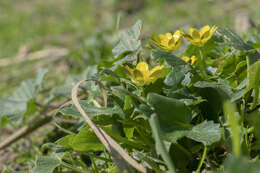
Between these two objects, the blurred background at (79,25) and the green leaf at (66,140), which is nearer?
the green leaf at (66,140)

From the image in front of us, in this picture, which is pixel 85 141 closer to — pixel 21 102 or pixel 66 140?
pixel 66 140

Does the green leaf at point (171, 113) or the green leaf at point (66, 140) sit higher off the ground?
the green leaf at point (66, 140)

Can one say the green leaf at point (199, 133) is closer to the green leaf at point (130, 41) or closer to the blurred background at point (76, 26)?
the green leaf at point (130, 41)

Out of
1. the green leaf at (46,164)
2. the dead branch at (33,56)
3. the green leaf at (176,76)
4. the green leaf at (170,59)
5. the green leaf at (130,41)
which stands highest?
the dead branch at (33,56)

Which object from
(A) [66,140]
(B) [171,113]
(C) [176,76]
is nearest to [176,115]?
(B) [171,113]

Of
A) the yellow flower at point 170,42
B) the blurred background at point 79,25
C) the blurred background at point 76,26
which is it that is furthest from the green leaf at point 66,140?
the blurred background at point 79,25

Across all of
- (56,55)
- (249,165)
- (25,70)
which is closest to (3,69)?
(25,70)

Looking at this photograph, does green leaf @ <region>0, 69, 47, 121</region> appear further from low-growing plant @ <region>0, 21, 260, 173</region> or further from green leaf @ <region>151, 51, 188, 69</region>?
Result: green leaf @ <region>151, 51, 188, 69</region>
